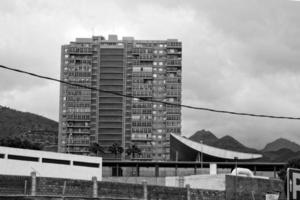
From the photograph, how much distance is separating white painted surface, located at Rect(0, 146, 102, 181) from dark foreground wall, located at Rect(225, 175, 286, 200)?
170 ft

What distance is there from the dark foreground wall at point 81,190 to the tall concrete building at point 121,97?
14176 centimetres

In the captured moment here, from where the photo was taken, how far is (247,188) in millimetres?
41656

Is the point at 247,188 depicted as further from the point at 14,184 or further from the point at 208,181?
the point at 14,184

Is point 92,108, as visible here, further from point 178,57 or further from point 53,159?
point 53,159

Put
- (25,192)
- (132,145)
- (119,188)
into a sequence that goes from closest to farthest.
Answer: (25,192) → (119,188) → (132,145)

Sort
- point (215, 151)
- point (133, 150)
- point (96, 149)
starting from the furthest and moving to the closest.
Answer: point (133, 150), point (96, 149), point (215, 151)

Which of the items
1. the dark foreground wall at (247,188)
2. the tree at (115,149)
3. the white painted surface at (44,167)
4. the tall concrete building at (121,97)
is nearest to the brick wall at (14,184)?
the dark foreground wall at (247,188)

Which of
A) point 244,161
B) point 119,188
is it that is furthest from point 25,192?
point 244,161

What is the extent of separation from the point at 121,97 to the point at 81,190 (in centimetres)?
14920

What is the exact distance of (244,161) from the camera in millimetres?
152125

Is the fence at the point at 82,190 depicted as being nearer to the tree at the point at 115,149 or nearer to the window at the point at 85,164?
the window at the point at 85,164

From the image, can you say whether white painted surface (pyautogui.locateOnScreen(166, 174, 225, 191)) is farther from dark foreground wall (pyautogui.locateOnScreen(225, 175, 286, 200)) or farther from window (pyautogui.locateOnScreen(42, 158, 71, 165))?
window (pyautogui.locateOnScreen(42, 158, 71, 165))

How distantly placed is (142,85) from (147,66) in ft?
22.2

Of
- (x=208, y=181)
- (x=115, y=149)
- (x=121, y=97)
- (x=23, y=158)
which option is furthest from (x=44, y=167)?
(x=121, y=97)
